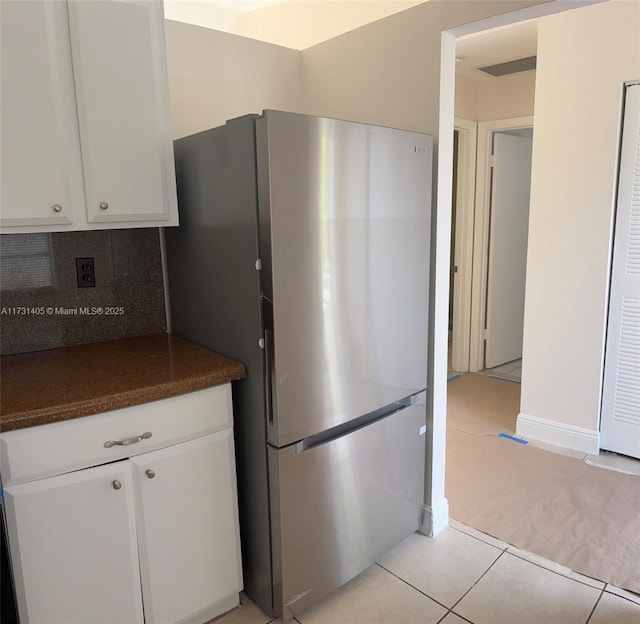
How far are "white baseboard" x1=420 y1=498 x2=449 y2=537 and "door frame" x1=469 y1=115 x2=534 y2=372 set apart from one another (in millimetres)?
2425

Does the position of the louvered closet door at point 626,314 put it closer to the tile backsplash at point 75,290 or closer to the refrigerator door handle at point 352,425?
the refrigerator door handle at point 352,425

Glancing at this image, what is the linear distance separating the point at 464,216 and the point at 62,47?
11.3 ft

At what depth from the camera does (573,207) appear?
293cm

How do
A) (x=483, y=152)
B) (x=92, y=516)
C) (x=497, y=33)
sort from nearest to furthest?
1. (x=92, y=516)
2. (x=497, y=33)
3. (x=483, y=152)

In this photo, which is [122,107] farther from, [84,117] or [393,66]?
[393,66]

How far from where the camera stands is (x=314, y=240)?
1.62 m

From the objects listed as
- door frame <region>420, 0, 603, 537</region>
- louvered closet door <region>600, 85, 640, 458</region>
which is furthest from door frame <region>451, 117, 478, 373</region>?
door frame <region>420, 0, 603, 537</region>

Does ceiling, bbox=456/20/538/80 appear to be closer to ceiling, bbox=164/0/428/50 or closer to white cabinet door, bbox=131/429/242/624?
ceiling, bbox=164/0/428/50

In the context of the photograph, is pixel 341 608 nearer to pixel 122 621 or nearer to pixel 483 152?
pixel 122 621

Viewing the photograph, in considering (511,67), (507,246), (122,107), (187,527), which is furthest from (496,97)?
(187,527)

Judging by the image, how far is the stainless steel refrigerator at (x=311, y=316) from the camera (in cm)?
158

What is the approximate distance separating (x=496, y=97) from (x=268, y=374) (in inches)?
142

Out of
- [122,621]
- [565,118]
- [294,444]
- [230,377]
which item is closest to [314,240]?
[230,377]

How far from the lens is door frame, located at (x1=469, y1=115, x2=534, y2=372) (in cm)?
423
